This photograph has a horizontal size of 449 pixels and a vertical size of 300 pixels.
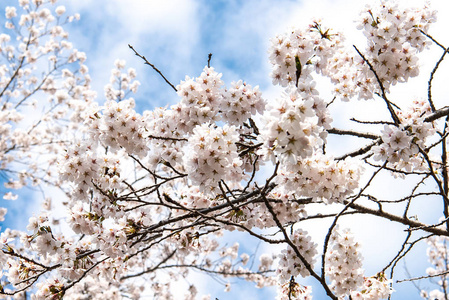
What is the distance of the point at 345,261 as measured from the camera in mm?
→ 3893

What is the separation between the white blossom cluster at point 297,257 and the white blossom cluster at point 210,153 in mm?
1428

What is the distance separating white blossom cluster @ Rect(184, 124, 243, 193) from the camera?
7.86 ft

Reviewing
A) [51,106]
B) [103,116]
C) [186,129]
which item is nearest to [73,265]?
[103,116]

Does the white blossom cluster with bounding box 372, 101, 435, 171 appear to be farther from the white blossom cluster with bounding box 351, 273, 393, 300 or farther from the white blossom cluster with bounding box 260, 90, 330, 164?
the white blossom cluster with bounding box 351, 273, 393, 300

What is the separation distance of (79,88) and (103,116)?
10642 millimetres

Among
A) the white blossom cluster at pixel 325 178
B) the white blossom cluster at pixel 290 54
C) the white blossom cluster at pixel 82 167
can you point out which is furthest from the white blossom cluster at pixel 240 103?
the white blossom cluster at pixel 82 167

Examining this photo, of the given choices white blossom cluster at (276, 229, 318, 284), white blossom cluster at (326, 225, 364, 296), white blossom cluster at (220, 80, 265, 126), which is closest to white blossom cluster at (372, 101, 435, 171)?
white blossom cluster at (220, 80, 265, 126)

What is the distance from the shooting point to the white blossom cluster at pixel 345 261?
3.86m

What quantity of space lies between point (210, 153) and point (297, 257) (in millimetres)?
1661

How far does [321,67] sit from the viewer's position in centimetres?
384

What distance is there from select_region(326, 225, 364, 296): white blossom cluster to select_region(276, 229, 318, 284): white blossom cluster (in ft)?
1.52

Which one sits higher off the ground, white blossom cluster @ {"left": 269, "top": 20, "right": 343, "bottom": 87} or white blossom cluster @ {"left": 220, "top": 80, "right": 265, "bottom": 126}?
white blossom cluster @ {"left": 269, "top": 20, "right": 343, "bottom": 87}

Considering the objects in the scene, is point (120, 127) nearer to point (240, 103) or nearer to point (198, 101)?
point (198, 101)

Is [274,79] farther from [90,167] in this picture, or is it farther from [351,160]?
[90,167]
